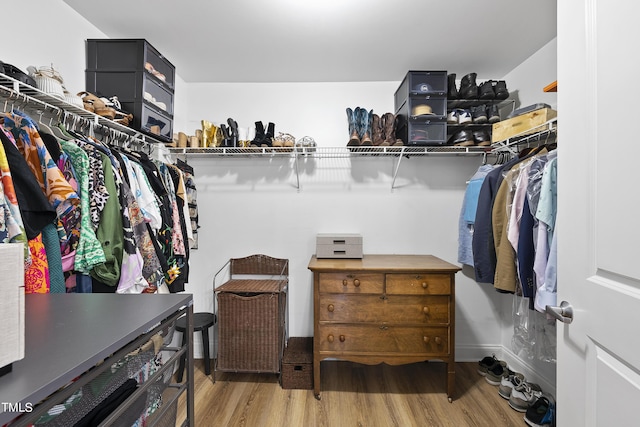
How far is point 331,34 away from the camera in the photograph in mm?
1810

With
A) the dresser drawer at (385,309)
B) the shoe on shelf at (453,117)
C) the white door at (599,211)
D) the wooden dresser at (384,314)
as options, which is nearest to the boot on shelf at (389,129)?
the shoe on shelf at (453,117)

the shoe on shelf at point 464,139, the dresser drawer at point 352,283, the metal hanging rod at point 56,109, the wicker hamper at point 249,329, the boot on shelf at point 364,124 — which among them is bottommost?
the wicker hamper at point 249,329

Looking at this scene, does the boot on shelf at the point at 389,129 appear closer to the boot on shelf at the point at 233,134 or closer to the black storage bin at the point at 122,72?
the boot on shelf at the point at 233,134

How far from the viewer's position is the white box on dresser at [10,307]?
1.30ft

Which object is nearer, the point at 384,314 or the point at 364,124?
the point at 384,314

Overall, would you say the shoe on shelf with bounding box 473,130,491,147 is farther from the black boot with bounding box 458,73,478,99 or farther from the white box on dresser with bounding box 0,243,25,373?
the white box on dresser with bounding box 0,243,25,373

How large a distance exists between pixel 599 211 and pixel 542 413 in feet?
5.26

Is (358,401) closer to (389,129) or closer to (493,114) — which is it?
(389,129)

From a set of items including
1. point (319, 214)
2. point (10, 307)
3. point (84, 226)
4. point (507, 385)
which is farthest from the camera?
point (319, 214)

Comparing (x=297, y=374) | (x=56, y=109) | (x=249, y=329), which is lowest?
(x=297, y=374)

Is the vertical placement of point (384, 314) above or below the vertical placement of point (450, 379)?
above

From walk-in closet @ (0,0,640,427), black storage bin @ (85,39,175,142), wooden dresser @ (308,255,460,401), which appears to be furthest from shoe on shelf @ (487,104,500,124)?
black storage bin @ (85,39,175,142)

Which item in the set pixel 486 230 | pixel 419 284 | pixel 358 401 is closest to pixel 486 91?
pixel 486 230

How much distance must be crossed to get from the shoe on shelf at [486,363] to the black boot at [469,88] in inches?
79.1
